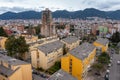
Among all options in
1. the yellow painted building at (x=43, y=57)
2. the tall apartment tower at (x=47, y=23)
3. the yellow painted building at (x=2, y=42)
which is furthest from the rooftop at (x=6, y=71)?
the tall apartment tower at (x=47, y=23)

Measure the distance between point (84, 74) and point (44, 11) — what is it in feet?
111

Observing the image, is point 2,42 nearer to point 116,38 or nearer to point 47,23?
point 47,23

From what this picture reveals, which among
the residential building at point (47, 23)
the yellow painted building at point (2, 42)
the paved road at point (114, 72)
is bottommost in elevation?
the paved road at point (114, 72)

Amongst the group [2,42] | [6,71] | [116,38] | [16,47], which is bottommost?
[116,38]

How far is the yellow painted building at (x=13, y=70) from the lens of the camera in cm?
1842

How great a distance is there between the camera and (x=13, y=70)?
63.1 feet

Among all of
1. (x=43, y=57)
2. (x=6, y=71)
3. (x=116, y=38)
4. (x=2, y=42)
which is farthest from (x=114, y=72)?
(x=116, y=38)

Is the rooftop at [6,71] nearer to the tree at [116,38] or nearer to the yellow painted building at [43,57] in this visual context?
the yellow painted building at [43,57]

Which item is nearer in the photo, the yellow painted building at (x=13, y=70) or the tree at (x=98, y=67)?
the yellow painted building at (x=13, y=70)

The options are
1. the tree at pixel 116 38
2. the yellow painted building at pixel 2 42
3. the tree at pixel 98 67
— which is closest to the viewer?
the tree at pixel 98 67

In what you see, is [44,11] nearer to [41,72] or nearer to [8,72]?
[41,72]

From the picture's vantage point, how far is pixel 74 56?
23.9 meters

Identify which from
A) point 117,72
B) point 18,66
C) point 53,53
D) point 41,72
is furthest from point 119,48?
point 18,66

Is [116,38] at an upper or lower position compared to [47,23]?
lower
